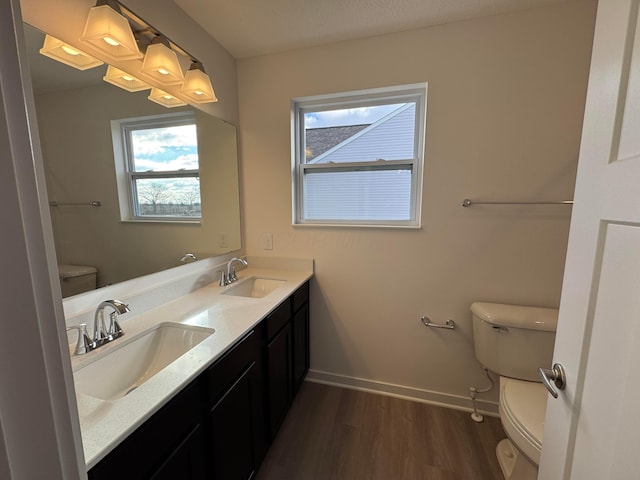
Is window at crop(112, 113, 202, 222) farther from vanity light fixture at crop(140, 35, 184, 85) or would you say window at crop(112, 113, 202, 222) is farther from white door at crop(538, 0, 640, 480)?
white door at crop(538, 0, 640, 480)

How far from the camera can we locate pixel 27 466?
0.33 m

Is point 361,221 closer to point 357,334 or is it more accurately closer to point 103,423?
point 357,334

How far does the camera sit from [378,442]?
5.22 feet

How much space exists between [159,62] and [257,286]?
4.50 feet

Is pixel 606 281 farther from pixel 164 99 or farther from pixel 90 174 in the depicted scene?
pixel 164 99

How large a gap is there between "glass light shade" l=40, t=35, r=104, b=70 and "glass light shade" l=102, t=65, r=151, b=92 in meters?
0.05

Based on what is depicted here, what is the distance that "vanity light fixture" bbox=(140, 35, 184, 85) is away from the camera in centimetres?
126

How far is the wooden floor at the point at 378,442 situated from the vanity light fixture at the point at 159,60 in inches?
80.4

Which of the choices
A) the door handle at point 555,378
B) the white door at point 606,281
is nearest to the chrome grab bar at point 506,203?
the white door at point 606,281

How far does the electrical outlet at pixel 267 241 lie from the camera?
81.5 inches

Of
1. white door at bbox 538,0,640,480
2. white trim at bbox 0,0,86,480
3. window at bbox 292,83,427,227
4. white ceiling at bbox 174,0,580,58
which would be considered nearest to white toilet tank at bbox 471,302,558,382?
window at bbox 292,83,427,227

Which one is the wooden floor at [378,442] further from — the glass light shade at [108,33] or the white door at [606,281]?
the glass light shade at [108,33]

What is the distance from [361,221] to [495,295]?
3.12 ft

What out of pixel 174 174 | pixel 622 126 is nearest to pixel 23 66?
pixel 622 126
